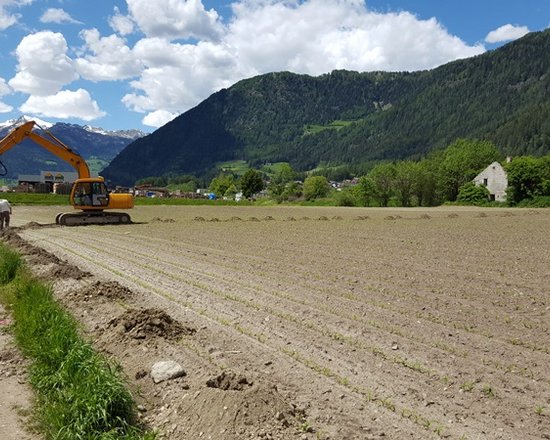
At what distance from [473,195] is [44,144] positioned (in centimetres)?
8494

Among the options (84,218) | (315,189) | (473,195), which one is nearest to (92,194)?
(84,218)

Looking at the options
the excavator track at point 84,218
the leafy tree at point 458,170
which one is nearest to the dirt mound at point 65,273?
the excavator track at point 84,218

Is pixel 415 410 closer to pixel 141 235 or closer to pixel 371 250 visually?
pixel 371 250

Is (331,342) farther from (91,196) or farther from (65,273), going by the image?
(91,196)

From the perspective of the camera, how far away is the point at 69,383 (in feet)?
24.8

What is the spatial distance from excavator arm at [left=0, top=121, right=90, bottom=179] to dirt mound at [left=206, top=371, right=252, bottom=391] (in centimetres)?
3280

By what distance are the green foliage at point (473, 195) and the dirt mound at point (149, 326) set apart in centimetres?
9688

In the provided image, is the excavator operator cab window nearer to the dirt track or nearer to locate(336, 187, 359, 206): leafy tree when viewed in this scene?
the dirt track

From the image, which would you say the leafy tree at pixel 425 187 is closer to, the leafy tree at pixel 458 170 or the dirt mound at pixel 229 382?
the leafy tree at pixel 458 170

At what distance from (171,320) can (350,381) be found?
413 cm

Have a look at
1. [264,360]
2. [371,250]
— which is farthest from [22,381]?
[371,250]

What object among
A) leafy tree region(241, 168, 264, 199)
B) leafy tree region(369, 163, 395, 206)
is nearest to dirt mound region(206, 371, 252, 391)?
leafy tree region(369, 163, 395, 206)

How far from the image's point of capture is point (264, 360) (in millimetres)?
8430

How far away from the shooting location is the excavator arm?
35375 millimetres
